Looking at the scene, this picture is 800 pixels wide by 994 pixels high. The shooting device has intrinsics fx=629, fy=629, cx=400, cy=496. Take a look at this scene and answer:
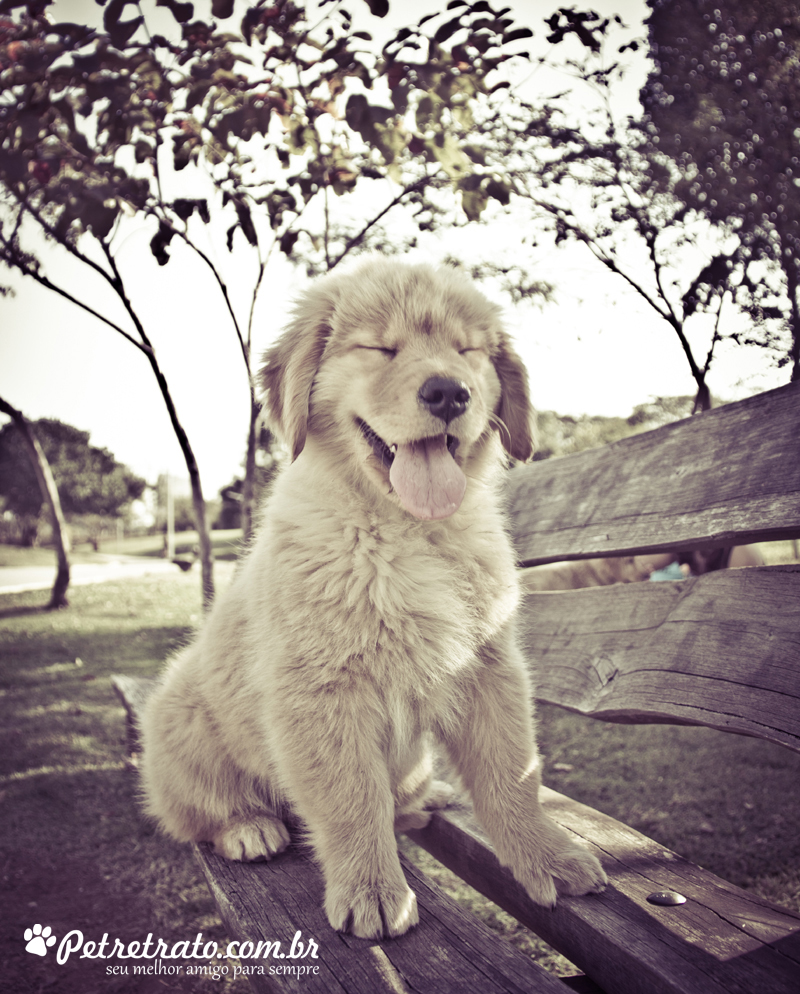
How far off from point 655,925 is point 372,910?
0.63 m

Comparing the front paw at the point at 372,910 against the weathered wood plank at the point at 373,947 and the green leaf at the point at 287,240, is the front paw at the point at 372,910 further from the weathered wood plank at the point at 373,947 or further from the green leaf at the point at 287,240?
the green leaf at the point at 287,240

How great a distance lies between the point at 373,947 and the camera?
139cm

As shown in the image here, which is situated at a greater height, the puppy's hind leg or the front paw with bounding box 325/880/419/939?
the puppy's hind leg

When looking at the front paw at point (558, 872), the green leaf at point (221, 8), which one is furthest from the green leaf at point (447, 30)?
the front paw at point (558, 872)

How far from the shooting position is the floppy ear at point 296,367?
6.46 feet

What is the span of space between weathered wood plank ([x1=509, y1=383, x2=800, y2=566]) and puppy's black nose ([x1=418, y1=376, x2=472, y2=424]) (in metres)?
0.84

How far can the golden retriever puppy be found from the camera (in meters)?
1.64

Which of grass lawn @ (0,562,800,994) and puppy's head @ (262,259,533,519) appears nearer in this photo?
puppy's head @ (262,259,533,519)

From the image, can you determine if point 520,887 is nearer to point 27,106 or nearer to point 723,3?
point 27,106

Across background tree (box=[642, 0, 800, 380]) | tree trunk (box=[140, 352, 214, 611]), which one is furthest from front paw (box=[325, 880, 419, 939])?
background tree (box=[642, 0, 800, 380])

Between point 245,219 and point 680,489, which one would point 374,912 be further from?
point 245,219

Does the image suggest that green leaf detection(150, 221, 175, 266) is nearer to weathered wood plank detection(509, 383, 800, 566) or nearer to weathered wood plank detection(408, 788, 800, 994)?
weathered wood plank detection(509, 383, 800, 566)

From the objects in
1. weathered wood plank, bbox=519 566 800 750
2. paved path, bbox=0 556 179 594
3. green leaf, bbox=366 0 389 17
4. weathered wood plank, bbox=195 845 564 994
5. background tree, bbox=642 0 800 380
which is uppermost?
background tree, bbox=642 0 800 380

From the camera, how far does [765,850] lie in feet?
9.33
